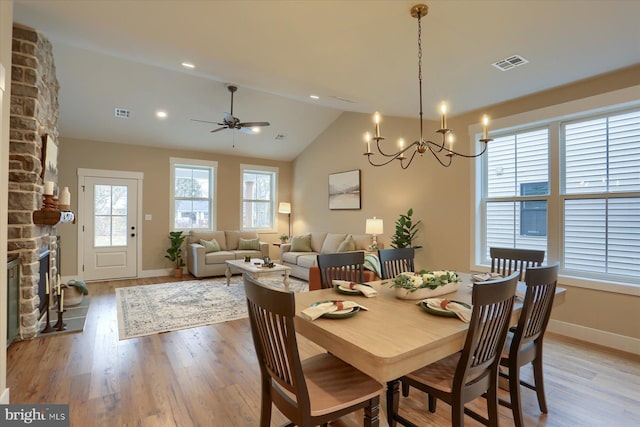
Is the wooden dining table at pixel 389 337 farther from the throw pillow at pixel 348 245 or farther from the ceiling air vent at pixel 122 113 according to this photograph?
the ceiling air vent at pixel 122 113

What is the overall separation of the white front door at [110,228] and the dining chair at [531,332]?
6.69 m

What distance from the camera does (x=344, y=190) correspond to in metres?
6.63

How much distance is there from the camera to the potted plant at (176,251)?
21.6 feet

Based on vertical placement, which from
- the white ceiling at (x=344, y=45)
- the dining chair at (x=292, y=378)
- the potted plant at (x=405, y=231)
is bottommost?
the dining chair at (x=292, y=378)

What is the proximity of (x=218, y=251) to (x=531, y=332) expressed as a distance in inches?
232

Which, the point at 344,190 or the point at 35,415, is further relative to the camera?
the point at 344,190

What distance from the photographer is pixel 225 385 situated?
8.03 feet

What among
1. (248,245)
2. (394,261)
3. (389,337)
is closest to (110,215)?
(248,245)

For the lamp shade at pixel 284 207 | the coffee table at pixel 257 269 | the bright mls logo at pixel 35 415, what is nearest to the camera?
the bright mls logo at pixel 35 415

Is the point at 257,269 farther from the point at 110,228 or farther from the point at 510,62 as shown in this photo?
the point at 510,62

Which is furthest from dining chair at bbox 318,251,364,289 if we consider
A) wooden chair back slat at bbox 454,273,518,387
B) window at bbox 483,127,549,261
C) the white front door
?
the white front door

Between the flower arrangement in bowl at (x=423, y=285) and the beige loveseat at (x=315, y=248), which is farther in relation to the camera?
the beige loveseat at (x=315, y=248)

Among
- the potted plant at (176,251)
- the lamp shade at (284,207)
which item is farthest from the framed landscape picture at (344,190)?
the potted plant at (176,251)

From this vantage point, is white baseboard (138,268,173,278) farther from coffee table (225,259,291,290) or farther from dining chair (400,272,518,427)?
dining chair (400,272,518,427)
